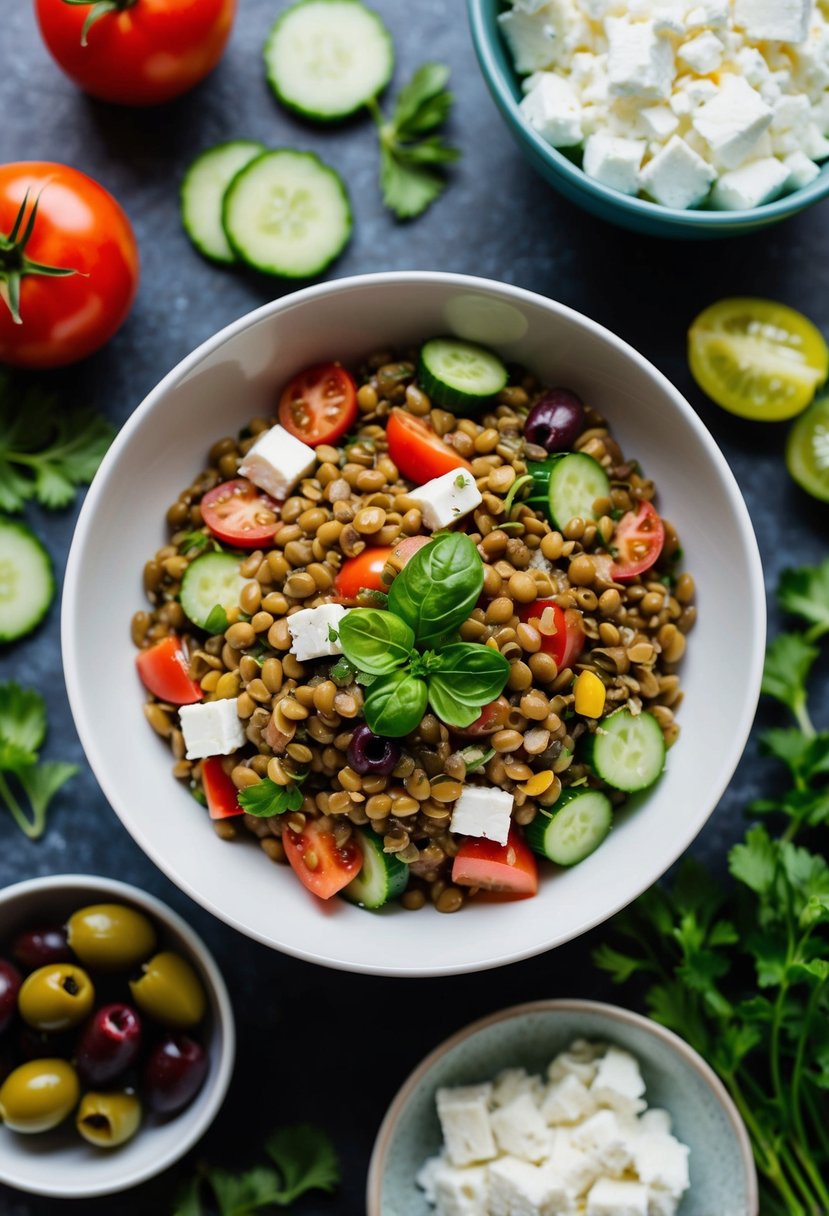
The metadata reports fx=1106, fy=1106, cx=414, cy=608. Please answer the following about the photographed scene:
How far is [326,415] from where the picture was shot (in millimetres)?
3129

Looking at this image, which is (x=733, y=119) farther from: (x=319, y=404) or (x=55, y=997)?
(x=55, y=997)

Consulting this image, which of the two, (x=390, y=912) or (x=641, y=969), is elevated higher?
(x=390, y=912)

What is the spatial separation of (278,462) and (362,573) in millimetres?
403

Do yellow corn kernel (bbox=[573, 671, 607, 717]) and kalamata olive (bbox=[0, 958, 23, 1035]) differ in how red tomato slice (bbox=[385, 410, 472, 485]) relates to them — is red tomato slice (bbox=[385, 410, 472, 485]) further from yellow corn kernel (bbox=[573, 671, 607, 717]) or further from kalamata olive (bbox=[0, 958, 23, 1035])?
kalamata olive (bbox=[0, 958, 23, 1035])

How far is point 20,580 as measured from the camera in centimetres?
346

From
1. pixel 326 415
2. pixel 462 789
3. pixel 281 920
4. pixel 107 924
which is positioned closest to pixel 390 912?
pixel 281 920

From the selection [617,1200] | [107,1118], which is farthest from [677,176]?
[107,1118]

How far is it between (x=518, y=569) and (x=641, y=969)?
1458 millimetres

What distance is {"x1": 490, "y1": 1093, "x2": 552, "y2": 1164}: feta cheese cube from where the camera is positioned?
3.18 meters

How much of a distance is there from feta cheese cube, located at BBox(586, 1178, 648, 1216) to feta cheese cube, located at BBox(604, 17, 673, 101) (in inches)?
120

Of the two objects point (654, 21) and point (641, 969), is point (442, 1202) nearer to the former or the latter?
point (641, 969)

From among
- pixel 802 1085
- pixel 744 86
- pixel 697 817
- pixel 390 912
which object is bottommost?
pixel 802 1085

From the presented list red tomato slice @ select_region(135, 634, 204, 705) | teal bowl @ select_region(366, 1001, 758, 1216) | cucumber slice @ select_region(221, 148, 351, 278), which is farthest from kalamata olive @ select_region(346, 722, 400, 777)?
cucumber slice @ select_region(221, 148, 351, 278)

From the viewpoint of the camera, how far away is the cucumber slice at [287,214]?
3.41 meters
